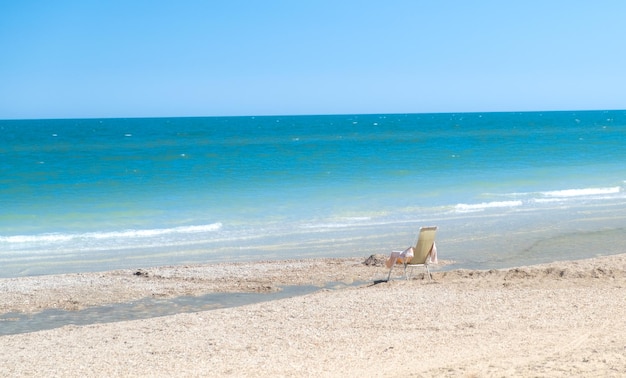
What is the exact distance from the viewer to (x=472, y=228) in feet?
60.3

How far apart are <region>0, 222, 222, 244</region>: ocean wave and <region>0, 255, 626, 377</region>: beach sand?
5582 mm

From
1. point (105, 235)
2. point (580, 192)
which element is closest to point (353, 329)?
point (105, 235)

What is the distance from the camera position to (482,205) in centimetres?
2330

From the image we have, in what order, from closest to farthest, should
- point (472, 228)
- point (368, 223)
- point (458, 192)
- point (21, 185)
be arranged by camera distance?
point (472, 228) < point (368, 223) < point (458, 192) < point (21, 185)

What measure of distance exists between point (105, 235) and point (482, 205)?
1152cm

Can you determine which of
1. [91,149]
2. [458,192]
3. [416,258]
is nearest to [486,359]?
[416,258]

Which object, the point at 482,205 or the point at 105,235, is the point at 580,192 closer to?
the point at 482,205

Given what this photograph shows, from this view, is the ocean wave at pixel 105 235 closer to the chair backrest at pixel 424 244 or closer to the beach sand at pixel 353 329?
the beach sand at pixel 353 329

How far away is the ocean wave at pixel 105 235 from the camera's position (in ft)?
59.2

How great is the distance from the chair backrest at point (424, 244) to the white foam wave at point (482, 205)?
33.9 feet

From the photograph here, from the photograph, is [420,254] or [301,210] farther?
[301,210]

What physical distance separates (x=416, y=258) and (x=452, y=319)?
3.06 metres

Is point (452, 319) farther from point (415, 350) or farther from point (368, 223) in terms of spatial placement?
point (368, 223)

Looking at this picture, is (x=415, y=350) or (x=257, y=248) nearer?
(x=415, y=350)
